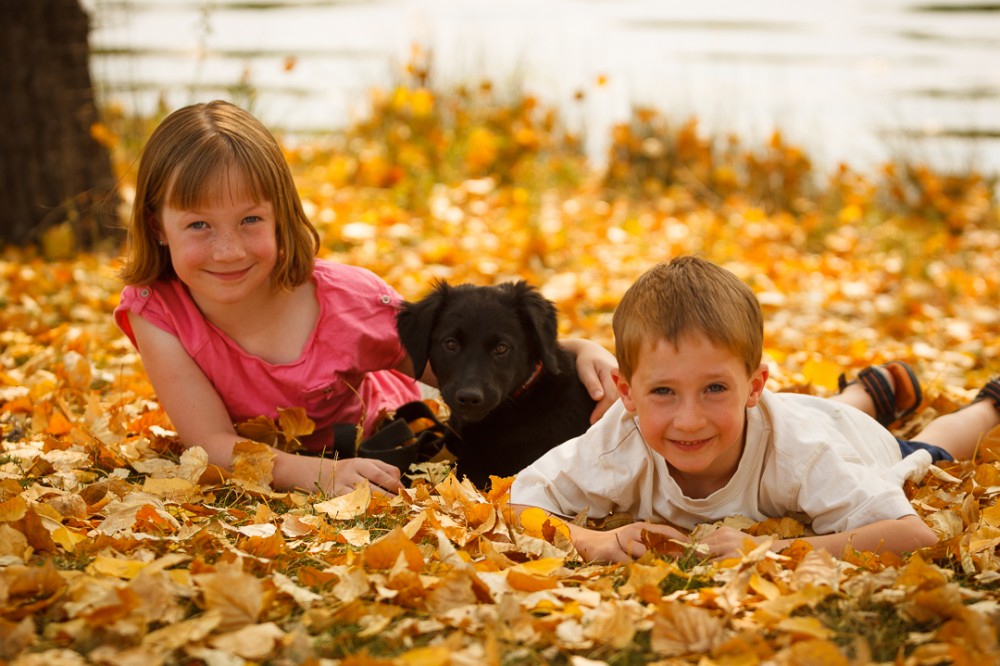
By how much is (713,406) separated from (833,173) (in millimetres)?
7684

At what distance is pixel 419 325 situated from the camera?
12.3 ft

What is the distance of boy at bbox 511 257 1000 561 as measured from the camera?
9.26ft

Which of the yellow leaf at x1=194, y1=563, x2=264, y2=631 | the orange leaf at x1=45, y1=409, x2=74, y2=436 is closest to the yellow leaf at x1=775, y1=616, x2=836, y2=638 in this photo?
the yellow leaf at x1=194, y1=563, x2=264, y2=631

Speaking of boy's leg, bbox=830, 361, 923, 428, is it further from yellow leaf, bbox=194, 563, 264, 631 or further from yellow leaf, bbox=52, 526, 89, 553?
yellow leaf, bbox=52, 526, 89, 553

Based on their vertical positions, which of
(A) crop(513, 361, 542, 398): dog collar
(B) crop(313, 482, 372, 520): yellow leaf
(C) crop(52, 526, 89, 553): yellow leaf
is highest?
(A) crop(513, 361, 542, 398): dog collar

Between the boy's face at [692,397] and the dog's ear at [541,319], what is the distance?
0.77 meters

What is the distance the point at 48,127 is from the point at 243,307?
3.53 meters

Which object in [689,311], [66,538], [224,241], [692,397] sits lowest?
[66,538]

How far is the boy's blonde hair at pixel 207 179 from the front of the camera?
3.55 meters

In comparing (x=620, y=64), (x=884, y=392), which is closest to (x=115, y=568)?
(x=884, y=392)

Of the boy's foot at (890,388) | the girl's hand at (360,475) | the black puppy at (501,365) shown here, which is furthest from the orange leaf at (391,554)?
the boy's foot at (890,388)

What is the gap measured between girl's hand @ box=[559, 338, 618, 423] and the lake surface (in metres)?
3.03

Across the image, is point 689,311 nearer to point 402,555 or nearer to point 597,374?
point 402,555

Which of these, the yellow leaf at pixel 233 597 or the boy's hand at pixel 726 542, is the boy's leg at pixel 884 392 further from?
the yellow leaf at pixel 233 597
